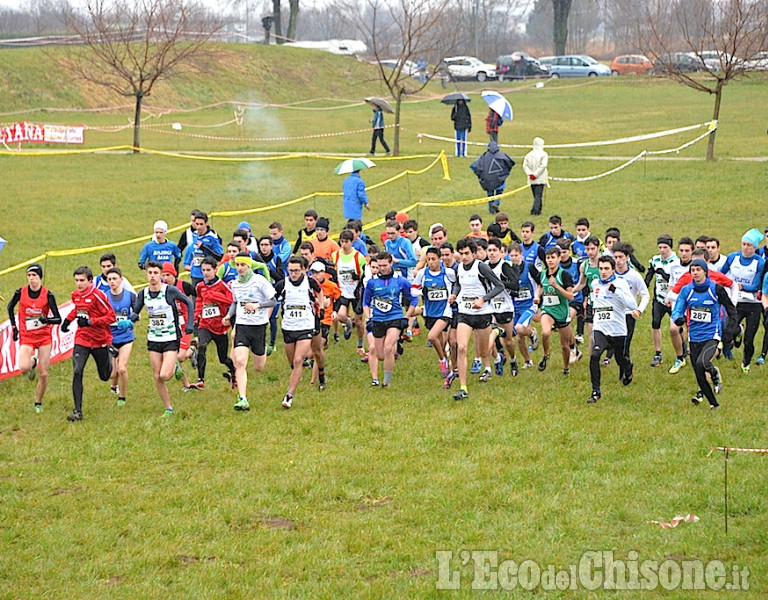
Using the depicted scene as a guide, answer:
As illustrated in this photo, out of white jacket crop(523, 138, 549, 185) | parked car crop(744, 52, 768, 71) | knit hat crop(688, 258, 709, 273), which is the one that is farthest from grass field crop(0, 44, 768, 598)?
parked car crop(744, 52, 768, 71)

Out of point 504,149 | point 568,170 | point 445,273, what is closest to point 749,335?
point 445,273

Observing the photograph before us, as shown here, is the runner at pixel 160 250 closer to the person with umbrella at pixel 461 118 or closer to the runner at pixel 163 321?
the runner at pixel 163 321

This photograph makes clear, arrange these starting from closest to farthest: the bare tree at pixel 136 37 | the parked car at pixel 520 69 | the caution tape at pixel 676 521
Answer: the caution tape at pixel 676 521
the bare tree at pixel 136 37
the parked car at pixel 520 69

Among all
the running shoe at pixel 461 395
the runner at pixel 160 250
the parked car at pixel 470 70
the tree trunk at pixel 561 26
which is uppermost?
the tree trunk at pixel 561 26

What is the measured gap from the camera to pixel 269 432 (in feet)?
38.9

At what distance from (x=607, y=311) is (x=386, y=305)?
290 cm

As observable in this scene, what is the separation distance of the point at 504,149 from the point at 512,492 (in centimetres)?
2822

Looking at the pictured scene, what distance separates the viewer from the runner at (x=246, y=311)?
1273 centimetres

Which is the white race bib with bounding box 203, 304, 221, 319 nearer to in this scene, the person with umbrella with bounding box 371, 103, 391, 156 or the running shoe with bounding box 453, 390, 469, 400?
the running shoe with bounding box 453, 390, 469, 400

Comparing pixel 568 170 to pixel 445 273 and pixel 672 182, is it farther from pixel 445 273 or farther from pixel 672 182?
pixel 445 273

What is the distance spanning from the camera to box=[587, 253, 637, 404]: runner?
41.2 ft

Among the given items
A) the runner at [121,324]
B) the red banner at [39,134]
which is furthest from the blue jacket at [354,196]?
the red banner at [39,134]

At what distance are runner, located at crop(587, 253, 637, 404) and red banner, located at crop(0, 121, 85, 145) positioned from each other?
104 feet

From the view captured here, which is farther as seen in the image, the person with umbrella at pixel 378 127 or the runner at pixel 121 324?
the person with umbrella at pixel 378 127
